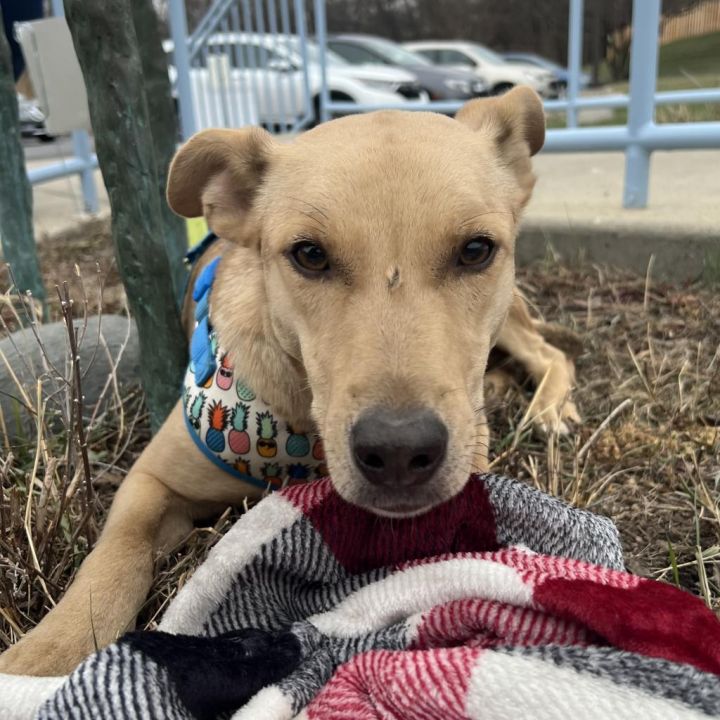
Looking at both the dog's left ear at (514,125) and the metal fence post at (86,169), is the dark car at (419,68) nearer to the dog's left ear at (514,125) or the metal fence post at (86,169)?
the metal fence post at (86,169)

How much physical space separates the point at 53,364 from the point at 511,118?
5.72 feet

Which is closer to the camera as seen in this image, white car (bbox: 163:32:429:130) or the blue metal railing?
the blue metal railing

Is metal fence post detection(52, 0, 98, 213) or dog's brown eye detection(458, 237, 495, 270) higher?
dog's brown eye detection(458, 237, 495, 270)

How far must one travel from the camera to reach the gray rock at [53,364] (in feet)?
8.43

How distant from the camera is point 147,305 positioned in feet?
8.20

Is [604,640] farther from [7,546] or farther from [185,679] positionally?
[7,546]

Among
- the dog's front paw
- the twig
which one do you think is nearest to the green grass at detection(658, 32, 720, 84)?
the twig

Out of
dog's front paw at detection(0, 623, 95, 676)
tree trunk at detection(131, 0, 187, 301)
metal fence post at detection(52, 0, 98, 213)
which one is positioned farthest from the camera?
metal fence post at detection(52, 0, 98, 213)

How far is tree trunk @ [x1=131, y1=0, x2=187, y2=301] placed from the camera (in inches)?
114

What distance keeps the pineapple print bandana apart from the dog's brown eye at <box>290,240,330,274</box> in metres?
0.46

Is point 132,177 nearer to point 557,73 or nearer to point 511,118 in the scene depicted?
point 511,118

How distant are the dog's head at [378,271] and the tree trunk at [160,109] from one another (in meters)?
0.74

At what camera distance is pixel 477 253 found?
185 cm

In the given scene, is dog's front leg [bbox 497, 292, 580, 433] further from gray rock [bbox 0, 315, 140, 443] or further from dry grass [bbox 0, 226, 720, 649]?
gray rock [bbox 0, 315, 140, 443]
